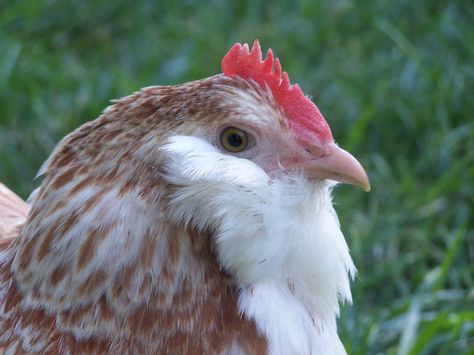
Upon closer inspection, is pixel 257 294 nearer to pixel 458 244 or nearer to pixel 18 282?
pixel 18 282

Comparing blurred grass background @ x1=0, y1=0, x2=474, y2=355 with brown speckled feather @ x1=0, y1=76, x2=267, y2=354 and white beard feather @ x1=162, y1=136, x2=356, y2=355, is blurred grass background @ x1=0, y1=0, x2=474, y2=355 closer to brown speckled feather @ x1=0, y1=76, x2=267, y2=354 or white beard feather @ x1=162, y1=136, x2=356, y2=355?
white beard feather @ x1=162, y1=136, x2=356, y2=355

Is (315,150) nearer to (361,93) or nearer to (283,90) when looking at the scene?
(283,90)

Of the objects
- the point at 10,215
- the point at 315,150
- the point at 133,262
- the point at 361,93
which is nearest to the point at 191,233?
the point at 133,262

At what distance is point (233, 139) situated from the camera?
6.08ft

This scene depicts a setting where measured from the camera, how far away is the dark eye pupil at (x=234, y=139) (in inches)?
72.8

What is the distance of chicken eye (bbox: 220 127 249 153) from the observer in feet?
6.06

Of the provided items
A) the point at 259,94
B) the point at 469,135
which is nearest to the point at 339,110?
the point at 469,135

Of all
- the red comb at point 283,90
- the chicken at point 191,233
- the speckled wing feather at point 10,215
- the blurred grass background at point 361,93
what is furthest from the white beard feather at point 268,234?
the blurred grass background at point 361,93

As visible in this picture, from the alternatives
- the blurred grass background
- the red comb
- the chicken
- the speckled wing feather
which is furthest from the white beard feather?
the blurred grass background

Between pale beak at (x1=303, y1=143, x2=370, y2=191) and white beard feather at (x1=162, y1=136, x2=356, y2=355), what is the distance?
3 centimetres

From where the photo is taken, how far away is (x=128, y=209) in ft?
5.96

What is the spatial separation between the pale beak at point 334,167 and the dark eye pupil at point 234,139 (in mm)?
145

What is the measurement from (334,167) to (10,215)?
1017 mm

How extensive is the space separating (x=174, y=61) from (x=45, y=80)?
56 centimetres
